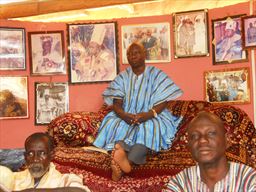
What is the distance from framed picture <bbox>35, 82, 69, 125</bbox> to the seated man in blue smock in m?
1.14

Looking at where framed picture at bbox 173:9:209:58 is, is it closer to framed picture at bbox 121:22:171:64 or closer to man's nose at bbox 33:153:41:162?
framed picture at bbox 121:22:171:64

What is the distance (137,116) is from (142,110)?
0.20 m

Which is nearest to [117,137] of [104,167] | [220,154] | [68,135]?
[104,167]

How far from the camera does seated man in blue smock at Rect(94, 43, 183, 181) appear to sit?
4047 mm

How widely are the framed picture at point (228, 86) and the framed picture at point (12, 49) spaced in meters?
2.20

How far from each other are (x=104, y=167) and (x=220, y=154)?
6.15 ft

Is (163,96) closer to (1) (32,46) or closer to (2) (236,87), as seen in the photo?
(2) (236,87)

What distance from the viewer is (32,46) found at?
19.0 ft

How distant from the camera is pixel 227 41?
17.3 feet

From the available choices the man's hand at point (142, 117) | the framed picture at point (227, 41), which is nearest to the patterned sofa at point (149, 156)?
the man's hand at point (142, 117)

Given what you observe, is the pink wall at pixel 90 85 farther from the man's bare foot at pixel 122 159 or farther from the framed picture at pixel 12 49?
the man's bare foot at pixel 122 159

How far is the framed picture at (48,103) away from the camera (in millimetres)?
5738

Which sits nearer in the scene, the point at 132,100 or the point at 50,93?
the point at 132,100

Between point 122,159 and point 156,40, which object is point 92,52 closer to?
point 156,40
